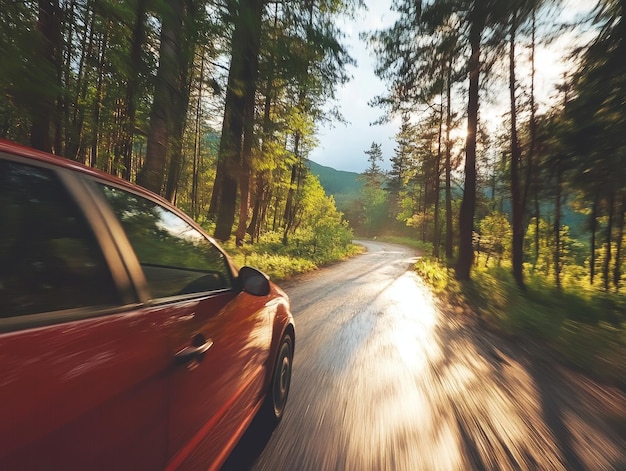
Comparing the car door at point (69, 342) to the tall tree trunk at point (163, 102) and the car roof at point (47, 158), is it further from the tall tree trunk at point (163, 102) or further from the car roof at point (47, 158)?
the tall tree trunk at point (163, 102)

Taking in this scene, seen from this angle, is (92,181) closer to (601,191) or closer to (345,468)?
(345,468)

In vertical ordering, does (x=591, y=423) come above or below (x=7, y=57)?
below

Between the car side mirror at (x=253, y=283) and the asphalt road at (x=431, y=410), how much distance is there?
3.54 ft

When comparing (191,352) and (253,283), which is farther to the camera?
(253,283)

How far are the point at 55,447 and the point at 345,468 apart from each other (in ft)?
6.49

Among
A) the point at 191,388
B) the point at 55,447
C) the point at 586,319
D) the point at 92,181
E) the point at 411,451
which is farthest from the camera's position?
the point at 586,319

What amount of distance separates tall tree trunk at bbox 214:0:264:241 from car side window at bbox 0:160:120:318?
21.0 ft

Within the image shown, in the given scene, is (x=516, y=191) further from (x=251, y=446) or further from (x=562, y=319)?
(x=251, y=446)

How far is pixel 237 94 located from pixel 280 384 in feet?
29.5

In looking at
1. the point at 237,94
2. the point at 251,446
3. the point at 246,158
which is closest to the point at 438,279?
the point at 246,158

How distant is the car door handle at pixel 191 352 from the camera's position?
173cm

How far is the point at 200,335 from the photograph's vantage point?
1.96m

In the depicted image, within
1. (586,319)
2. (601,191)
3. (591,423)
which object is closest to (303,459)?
(591,423)

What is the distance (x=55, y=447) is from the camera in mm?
1088
